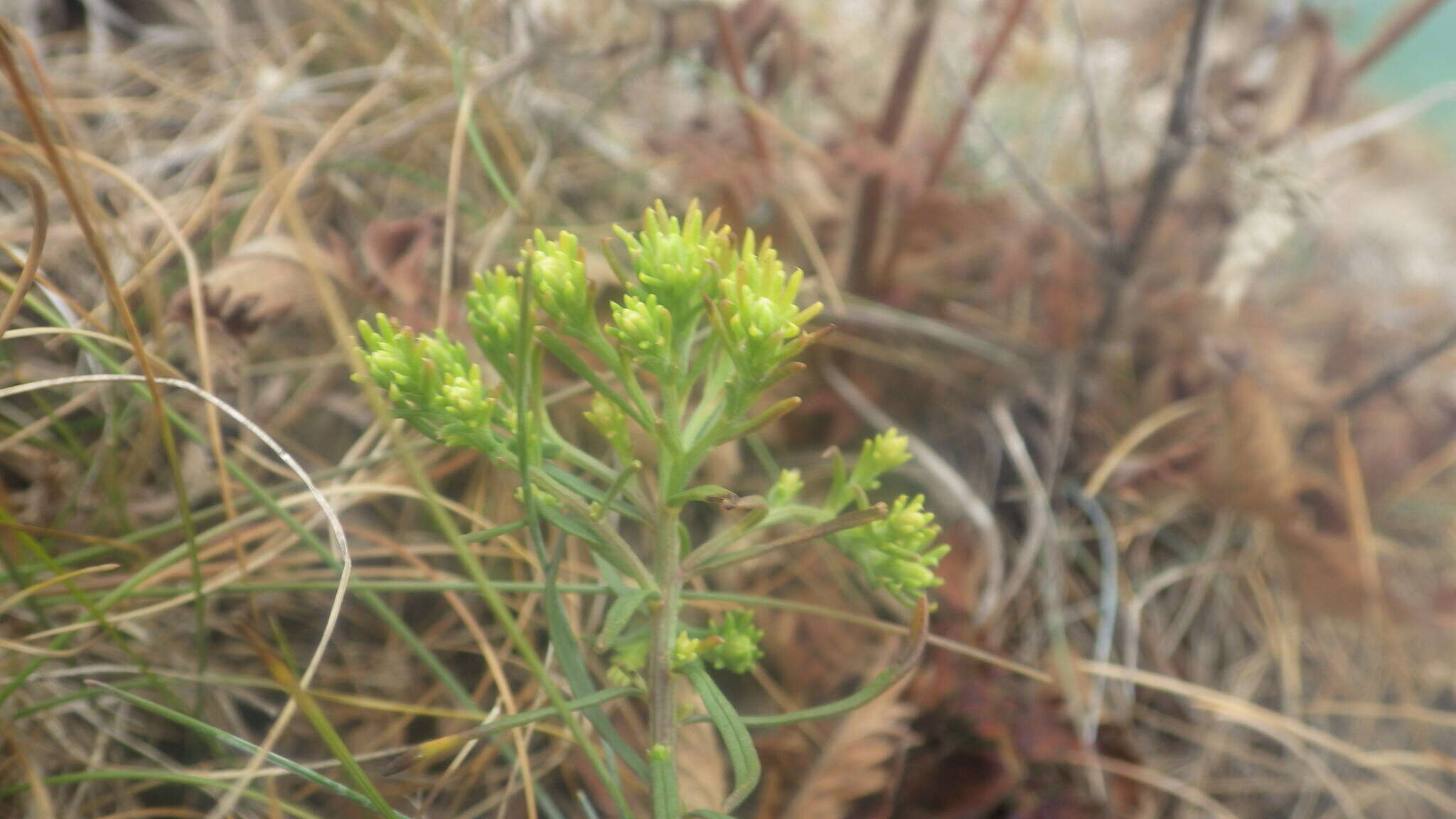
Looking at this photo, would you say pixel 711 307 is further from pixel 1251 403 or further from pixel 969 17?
pixel 969 17

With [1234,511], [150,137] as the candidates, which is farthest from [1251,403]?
[150,137]

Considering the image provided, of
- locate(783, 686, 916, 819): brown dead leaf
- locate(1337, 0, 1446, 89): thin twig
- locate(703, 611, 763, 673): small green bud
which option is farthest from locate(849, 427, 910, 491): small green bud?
locate(1337, 0, 1446, 89): thin twig

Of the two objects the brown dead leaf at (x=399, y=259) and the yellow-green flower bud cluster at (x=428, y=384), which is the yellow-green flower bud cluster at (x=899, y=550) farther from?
the brown dead leaf at (x=399, y=259)

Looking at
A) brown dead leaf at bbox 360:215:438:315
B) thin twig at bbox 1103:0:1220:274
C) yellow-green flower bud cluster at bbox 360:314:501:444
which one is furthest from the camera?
thin twig at bbox 1103:0:1220:274

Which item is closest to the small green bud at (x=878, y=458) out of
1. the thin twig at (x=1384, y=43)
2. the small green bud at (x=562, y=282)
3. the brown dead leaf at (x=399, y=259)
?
the small green bud at (x=562, y=282)

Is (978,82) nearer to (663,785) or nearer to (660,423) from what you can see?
(660,423)

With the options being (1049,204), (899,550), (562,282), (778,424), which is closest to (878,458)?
(899,550)

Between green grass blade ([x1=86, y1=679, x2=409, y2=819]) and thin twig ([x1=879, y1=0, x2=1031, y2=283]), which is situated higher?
thin twig ([x1=879, y1=0, x2=1031, y2=283])

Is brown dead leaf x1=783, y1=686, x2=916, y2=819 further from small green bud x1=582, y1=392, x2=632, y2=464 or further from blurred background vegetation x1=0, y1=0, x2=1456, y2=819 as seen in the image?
small green bud x1=582, y1=392, x2=632, y2=464
